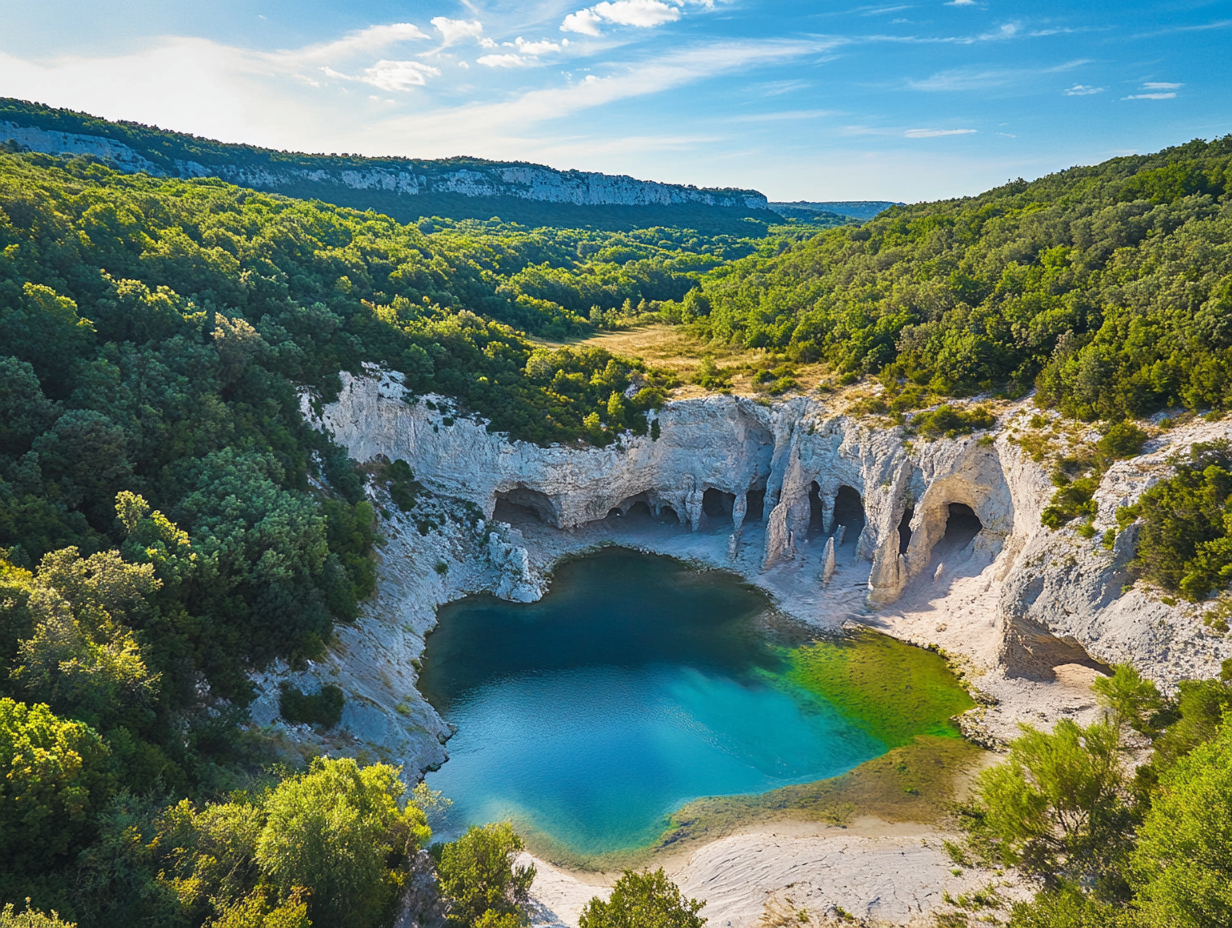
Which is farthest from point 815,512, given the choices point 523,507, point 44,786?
point 44,786

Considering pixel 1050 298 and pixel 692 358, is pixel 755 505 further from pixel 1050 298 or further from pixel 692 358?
pixel 1050 298

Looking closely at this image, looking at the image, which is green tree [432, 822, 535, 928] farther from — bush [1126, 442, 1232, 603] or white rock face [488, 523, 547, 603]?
bush [1126, 442, 1232, 603]

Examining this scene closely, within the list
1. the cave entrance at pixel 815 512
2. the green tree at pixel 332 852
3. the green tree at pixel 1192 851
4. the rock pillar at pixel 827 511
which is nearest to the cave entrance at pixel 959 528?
the rock pillar at pixel 827 511

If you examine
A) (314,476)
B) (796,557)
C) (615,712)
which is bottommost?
(615,712)

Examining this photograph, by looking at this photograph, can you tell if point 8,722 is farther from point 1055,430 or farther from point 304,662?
point 1055,430

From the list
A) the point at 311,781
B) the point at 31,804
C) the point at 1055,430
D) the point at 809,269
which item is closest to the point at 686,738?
the point at 311,781

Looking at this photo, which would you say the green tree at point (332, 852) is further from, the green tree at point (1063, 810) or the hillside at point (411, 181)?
the hillside at point (411, 181)
